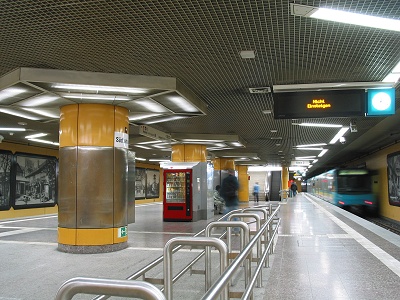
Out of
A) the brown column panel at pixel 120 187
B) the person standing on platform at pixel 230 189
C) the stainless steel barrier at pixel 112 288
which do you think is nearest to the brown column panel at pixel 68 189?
the brown column panel at pixel 120 187

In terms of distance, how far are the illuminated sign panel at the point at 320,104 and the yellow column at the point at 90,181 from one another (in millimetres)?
3505

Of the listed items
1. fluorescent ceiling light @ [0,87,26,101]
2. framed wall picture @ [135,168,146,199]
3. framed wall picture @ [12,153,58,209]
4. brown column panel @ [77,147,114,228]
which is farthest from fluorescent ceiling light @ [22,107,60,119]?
framed wall picture @ [135,168,146,199]

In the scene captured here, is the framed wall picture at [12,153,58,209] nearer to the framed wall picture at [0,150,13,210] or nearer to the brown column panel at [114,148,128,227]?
the framed wall picture at [0,150,13,210]

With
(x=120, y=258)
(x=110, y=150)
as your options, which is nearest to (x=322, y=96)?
(x=110, y=150)

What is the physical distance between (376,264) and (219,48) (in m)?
4.49

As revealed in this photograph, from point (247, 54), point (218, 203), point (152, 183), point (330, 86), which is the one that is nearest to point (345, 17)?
point (247, 54)

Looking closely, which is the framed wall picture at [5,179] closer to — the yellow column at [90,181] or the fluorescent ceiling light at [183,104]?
the yellow column at [90,181]

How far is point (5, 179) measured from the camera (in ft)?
49.9

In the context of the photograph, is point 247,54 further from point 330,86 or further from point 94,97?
point 94,97

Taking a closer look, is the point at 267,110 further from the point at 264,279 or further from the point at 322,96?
the point at 264,279

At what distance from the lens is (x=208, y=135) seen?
14.2 meters

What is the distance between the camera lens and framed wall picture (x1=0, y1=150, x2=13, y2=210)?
49.3 ft

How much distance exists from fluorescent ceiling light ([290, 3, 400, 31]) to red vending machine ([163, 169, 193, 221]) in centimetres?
1045

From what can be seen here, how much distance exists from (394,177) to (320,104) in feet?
41.9
